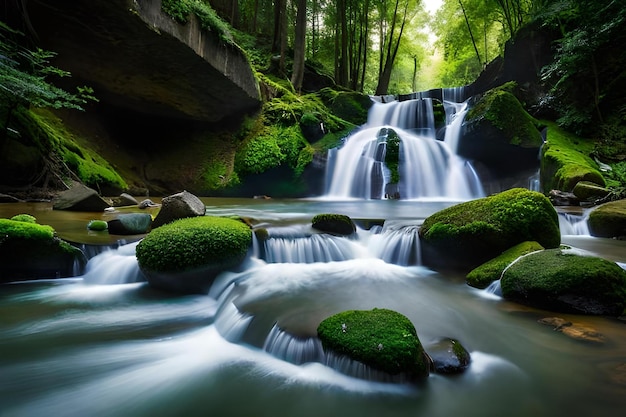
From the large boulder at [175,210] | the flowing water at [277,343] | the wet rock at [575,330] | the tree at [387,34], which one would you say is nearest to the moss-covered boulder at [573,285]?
the flowing water at [277,343]

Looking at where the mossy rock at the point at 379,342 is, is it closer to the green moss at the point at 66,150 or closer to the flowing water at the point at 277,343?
the flowing water at the point at 277,343

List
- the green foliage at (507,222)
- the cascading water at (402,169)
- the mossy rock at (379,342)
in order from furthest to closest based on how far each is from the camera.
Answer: the cascading water at (402,169)
the green foliage at (507,222)
the mossy rock at (379,342)

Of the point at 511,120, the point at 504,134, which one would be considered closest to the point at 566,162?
the point at 504,134

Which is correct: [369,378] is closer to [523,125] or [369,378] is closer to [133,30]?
[133,30]

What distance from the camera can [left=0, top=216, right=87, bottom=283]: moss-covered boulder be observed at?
4121 mm

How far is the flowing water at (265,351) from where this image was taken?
7.09ft

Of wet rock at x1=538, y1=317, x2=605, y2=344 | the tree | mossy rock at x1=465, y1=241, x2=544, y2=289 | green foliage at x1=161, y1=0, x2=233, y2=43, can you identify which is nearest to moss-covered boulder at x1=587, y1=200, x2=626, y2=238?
mossy rock at x1=465, y1=241, x2=544, y2=289

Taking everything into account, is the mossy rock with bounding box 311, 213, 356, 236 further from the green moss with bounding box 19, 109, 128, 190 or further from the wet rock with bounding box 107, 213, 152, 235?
the green moss with bounding box 19, 109, 128, 190

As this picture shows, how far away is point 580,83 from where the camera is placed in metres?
12.4

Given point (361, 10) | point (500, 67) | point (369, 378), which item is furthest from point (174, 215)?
point (361, 10)

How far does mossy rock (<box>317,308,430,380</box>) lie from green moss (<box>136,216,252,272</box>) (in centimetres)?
213

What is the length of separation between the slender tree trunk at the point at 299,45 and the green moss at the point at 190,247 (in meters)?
13.5

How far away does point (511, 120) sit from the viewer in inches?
457

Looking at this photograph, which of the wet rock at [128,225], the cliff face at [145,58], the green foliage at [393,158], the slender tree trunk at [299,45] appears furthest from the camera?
the slender tree trunk at [299,45]
